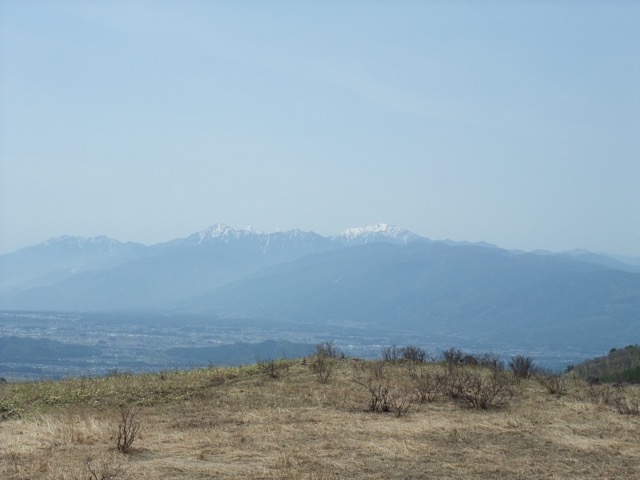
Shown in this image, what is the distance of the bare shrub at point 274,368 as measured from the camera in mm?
19688

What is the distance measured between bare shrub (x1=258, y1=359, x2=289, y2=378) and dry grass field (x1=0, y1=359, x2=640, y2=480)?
1.88 feet

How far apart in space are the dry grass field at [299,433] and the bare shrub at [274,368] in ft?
1.88

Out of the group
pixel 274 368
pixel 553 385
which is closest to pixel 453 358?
pixel 553 385

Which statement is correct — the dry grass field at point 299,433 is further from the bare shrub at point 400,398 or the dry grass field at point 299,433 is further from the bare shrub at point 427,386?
the bare shrub at point 427,386

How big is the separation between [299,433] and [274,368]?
8151mm

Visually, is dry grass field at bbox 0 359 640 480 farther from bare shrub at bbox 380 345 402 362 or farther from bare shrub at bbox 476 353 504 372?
bare shrub at bbox 380 345 402 362

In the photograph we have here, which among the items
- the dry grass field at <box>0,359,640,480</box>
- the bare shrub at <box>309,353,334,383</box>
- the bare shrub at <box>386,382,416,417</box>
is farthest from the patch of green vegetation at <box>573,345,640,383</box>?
the bare shrub at <box>386,382,416,417</box>

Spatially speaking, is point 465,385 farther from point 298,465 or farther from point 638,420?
point 298,465

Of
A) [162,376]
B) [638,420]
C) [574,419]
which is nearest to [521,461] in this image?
[574,419]

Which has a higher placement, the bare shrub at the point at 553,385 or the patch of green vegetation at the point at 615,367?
the bare shrub at the point at 553,385

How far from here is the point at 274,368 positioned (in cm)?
2027

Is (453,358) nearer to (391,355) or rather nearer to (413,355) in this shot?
(413,355)

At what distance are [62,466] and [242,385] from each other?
28.7ft

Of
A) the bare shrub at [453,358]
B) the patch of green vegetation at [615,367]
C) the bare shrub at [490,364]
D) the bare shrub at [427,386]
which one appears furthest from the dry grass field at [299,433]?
the patch of green vegetation at [615,367]
